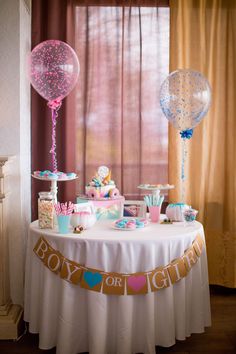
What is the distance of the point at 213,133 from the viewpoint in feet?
11.9

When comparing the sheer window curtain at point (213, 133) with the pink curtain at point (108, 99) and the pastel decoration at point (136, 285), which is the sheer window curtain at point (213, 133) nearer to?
the pink curtain at point (108, 99)

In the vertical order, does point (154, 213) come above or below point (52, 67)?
below

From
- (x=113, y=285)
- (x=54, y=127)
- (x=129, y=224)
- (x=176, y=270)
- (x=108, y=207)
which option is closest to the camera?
(x=113, y=285)

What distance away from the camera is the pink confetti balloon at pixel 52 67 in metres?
2.72

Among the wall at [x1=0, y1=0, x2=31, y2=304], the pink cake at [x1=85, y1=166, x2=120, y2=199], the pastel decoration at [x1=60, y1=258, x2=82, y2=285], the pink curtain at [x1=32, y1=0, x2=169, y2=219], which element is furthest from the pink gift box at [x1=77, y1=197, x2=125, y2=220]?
the pink curtain at [x1=32, y1=0, x2=169, y2=219]

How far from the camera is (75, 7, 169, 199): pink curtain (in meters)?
3.54

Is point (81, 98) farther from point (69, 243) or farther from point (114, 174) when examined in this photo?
point (69, 243)

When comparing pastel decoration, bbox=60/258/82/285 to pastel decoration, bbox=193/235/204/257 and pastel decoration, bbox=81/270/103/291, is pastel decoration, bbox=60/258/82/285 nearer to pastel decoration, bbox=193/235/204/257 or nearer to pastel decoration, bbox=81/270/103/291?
pastel decoration, bbox=81/270/103/291

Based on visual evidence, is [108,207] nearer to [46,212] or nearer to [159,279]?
[46,212]

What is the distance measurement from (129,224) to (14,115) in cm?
102

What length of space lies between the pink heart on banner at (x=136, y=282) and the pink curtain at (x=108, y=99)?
4.49 ft

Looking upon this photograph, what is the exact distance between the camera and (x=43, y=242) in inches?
97.4

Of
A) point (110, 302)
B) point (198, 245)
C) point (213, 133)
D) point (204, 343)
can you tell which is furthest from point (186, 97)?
point (204, 343)

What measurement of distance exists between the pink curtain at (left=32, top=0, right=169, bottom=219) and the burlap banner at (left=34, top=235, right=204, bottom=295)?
1.20 metres
